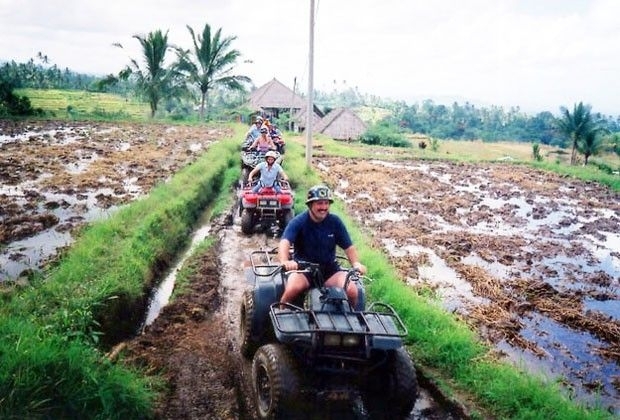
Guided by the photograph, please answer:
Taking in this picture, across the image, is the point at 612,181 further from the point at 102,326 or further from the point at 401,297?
the point at 102,326

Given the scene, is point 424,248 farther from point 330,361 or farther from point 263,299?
point 330,361

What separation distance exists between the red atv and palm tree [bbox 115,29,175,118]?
84.4 feet

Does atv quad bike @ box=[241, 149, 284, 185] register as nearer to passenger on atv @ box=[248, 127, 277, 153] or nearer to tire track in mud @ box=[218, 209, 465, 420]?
passenger on atv @ box=[248, 127, 277, 153]

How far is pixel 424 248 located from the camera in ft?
36.5

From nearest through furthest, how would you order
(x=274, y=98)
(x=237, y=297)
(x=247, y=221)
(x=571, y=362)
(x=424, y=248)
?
(x=571, y=362) → (x=237, y=297) → (x=247, y=221) → (x=424, y=248) → (x=274, y=98)

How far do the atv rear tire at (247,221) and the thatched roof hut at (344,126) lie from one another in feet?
101

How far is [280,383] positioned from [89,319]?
264 centimetres

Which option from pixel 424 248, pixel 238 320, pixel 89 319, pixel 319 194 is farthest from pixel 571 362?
pixel 89 319

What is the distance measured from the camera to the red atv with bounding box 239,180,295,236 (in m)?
10.3

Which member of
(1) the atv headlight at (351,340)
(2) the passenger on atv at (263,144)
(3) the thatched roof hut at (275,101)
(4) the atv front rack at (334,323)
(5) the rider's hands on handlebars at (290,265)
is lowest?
(1) the atv headlight at (351,340)

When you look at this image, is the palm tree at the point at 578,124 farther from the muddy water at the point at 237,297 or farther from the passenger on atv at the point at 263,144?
the muddy water at the point at 237,297

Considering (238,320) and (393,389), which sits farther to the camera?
(238,320)

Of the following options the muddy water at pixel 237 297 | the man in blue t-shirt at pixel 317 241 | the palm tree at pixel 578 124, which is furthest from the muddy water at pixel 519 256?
the palm tree at pixel 578 124

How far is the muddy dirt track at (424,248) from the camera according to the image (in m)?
6.01
